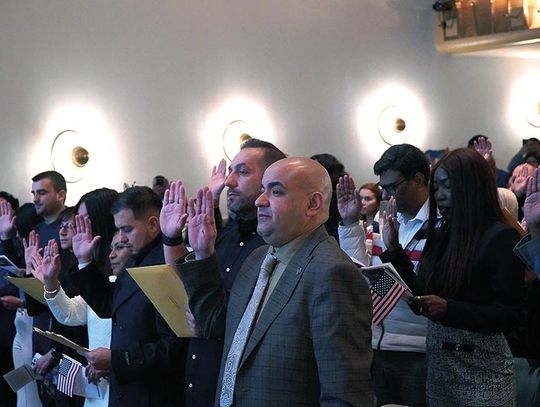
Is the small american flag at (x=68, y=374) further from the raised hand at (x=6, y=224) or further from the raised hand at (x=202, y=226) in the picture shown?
the raised hand at (x=6, y=224)

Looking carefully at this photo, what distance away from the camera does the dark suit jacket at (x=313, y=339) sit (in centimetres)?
238

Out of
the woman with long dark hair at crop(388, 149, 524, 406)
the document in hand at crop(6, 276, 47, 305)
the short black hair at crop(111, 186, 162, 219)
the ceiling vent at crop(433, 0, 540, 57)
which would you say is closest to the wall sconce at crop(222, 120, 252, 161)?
the ceiling vent at crop(433, 0, 540, 57)

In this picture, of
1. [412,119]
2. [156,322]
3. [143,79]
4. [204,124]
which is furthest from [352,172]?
[156,322]

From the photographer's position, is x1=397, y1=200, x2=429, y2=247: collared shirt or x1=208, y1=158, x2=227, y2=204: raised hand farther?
x1=208, y1=158, x2=227, y2=204: raised hand

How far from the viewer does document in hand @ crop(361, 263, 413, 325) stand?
10.2 feet

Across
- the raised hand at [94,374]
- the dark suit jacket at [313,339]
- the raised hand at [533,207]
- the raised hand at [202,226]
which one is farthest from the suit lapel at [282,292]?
the raised hand at [94,374]

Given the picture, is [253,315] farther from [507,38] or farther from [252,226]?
[507,38]

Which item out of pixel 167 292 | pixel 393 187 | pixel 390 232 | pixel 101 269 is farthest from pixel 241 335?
pixel 101 269

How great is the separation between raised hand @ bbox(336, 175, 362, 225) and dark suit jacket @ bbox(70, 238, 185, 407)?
3.18 ft

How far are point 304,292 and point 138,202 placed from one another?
1.39 m

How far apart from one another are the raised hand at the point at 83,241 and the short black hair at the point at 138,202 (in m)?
0.29

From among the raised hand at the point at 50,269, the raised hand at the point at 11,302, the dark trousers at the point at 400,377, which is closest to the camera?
the dark trousers at the point at 400,377

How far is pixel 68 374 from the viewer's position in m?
3.82

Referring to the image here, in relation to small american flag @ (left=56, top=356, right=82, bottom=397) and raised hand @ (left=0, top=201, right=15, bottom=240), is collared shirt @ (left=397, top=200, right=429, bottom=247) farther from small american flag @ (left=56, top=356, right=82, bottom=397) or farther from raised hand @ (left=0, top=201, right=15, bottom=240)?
raised hand @ (left=0, top=201, right=15, bottom=240)
